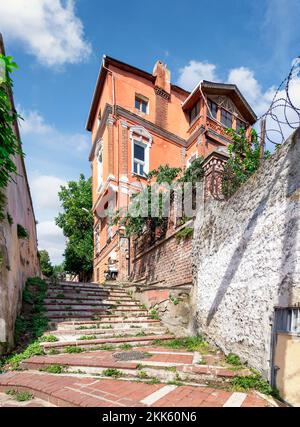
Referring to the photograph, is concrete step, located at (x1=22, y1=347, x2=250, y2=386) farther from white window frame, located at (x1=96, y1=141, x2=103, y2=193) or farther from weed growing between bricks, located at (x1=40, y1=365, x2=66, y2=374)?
white window frame, located at (x1=96, y1=141, x2=103, y2=193)

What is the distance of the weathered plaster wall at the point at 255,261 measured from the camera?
3.52 metres


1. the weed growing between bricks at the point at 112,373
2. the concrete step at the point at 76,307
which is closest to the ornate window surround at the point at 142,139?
the concrete step at the point at 76,307

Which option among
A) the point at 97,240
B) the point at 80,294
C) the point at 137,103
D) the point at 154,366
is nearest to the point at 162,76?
the point at 137,103

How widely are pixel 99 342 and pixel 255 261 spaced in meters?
3.73

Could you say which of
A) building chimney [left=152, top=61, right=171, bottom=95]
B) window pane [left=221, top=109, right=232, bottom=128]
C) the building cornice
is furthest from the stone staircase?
building chimney [left=152, top=61, right=171, bottom=95]

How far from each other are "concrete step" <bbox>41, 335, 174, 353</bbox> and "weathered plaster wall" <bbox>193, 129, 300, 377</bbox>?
1.17 metres

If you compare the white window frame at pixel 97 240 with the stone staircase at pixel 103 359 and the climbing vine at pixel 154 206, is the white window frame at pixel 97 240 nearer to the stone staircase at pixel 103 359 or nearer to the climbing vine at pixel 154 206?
the climbing vine at pixel 154 206

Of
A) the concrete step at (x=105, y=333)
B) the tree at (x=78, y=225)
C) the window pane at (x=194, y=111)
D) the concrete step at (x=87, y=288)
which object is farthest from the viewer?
the tree at (x=78, y=225)

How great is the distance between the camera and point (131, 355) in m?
4.93

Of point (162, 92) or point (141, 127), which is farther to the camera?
point (162, 92)

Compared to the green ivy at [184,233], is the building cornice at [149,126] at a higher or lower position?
higher

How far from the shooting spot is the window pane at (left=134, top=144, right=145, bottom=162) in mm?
15344

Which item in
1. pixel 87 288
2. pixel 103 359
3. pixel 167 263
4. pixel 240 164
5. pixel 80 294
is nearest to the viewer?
pixel 103 359

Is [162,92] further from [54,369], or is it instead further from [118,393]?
[118,393]
